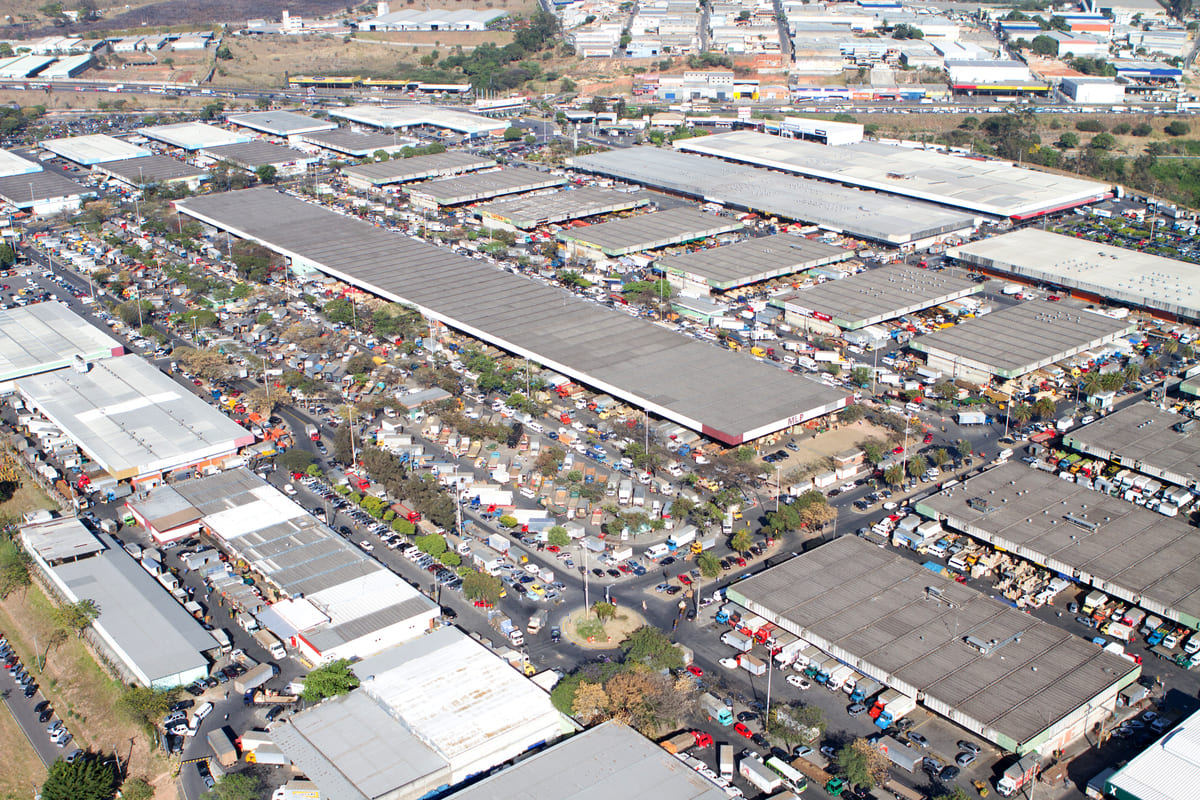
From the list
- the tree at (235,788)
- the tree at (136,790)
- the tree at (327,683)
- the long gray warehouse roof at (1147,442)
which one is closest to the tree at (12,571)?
the tree at (136,790)

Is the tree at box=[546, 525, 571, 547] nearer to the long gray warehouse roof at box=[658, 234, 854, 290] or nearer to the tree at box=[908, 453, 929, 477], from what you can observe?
the tree at box=[908, 453, 929, 477]

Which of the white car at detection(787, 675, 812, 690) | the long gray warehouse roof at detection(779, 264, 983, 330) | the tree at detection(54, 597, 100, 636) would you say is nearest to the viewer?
the white car at detection(787, 675, 812, 690)

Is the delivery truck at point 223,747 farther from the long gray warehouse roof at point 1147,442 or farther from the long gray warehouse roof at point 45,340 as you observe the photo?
the long gray warehouse roof at point 1147,442

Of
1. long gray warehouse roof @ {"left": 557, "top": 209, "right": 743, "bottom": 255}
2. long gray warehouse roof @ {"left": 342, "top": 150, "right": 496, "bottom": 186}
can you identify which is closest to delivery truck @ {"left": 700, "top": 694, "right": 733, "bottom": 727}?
long gray warehouse roof @ {"left": 557, "top": 209, "right": 743, "bottom": 255}

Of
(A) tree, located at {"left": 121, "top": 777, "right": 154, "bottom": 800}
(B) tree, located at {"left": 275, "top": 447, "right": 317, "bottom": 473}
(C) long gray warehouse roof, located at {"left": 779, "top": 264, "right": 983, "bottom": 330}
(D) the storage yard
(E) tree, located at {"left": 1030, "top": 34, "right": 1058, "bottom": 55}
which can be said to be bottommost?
(A) tree, located at {"left": 121, "top": 777, "right": 154, "bottom": 800}

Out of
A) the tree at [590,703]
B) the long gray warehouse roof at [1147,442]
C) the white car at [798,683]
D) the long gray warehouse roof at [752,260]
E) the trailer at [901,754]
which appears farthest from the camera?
the long gray warehouse roof at [752,260]

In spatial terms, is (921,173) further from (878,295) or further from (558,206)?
(558,206)
